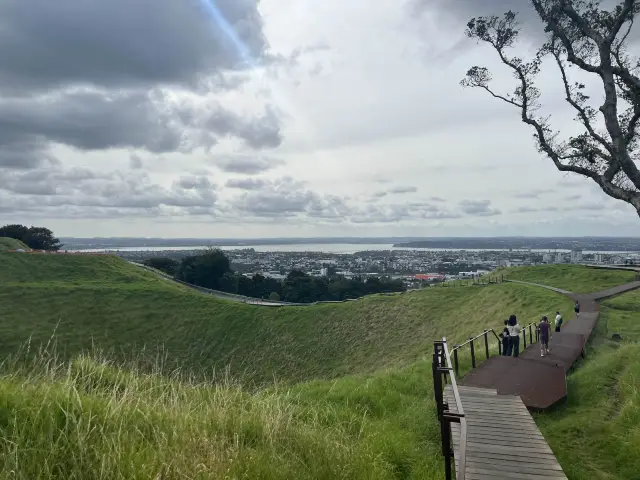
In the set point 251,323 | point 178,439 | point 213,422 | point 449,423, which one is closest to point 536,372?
point 449,423

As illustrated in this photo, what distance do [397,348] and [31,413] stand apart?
29.1 meters

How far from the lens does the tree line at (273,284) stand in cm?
6894

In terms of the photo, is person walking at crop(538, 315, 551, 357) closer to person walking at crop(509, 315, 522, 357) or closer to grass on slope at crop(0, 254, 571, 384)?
person walking at crop(509, 315, 522, 357)

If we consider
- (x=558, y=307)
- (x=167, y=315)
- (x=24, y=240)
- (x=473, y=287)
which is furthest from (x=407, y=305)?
(x=24, y=240)

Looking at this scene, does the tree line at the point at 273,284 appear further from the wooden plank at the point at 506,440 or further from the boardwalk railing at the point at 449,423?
the boardwalk railing at the point at 449,423

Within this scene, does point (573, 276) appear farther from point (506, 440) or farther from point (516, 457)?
point (516, 457)

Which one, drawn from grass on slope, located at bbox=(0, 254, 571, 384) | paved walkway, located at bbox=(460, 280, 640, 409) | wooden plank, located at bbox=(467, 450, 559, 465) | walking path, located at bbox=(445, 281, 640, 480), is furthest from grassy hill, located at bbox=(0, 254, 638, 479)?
grass on slope, located at bbox=(0, 254, 571, 384)

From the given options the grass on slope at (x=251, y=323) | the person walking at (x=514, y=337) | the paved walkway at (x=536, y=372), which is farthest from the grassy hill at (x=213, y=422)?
the grass on slope at (x=251, y=323)

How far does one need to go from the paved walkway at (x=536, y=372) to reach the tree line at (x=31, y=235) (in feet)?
293

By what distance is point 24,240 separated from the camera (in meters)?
84.2

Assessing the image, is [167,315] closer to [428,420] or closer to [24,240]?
[428,420]

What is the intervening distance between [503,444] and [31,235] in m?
95.6

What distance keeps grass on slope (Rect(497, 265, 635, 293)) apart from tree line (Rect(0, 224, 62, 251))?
78962 mm

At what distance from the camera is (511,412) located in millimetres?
7730
